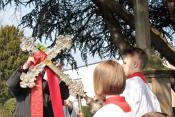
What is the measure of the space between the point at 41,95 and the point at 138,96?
113cm

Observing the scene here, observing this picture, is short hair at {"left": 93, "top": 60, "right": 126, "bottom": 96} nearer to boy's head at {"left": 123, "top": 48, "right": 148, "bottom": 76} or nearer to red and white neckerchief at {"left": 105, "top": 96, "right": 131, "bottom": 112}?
red and white neckerchief at {"left": 105, "top": 96, "right": 131, "bottom": 112}

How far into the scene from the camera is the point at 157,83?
9.88 meters

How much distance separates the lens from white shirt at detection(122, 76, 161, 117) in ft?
16.4

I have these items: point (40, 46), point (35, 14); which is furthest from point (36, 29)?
point (40, 46)

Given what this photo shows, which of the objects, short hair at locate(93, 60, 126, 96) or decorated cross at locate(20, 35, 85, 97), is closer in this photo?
short hair at locate(93, 60, 126, 96)

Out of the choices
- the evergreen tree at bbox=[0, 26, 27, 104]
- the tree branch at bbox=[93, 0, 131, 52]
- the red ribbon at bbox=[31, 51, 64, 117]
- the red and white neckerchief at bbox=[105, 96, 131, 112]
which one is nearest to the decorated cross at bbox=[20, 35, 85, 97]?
the red ribbon at bbox=[31, 51, 64, 117]

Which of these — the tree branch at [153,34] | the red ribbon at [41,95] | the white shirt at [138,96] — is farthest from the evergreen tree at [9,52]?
Answer: the white shirt at [138,96]

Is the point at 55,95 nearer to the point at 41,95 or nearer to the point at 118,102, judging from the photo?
the point at 41,95

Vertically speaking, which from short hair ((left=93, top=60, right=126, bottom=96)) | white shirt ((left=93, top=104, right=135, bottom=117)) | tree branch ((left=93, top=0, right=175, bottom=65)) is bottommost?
white shirt ((left=93, top=104, right=135, bottom=117))

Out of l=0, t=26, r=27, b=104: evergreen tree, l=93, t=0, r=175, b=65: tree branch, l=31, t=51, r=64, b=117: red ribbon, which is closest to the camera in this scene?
l=31, t=51, r=64, b=117: red ribbon

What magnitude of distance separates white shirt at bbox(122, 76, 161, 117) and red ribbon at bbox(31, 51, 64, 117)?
901 mm

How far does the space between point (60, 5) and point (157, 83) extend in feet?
16.9

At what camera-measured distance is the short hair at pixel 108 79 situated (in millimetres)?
3766

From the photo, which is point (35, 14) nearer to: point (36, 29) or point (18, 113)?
point (36, 29)
